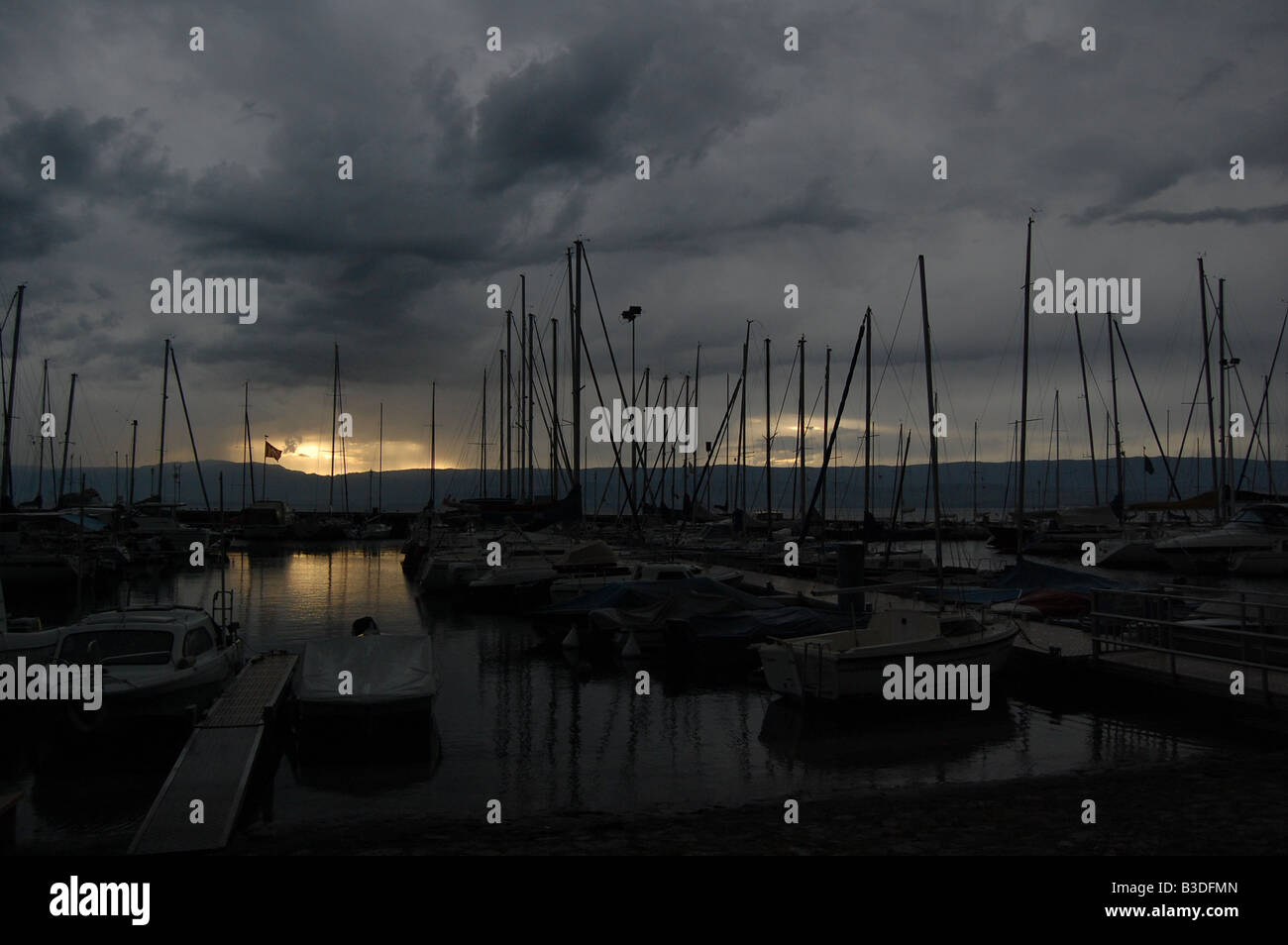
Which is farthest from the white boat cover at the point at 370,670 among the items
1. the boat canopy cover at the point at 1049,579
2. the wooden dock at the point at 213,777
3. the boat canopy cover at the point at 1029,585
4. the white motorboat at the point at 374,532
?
the white motorboat at the point at 374,532

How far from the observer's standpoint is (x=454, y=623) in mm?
36750

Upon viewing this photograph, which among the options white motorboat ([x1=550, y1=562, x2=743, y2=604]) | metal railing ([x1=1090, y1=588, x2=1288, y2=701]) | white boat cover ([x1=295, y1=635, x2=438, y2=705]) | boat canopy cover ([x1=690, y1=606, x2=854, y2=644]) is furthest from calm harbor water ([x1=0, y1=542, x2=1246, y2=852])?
white motorboat ([x1=550, y1=562, x2=743, y2=604])

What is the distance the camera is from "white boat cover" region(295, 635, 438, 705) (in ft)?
55.7

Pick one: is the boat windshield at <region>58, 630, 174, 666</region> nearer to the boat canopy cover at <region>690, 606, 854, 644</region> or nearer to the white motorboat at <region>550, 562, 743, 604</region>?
the boat canopy cover at <region>690, 606, 854, 644</region>

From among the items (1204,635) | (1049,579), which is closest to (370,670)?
(1204,635)

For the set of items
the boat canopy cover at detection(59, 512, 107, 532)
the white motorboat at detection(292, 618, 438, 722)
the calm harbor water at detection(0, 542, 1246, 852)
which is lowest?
the calm harbor water at detection(0, 542, 1246, 852)

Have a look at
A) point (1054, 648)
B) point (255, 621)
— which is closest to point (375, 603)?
point (255, 621)

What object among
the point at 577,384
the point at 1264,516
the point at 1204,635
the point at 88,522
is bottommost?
the point at 1204,635

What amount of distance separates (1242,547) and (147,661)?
63880mm

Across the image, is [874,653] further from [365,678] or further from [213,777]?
[213,777]

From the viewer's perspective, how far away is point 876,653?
1886cm

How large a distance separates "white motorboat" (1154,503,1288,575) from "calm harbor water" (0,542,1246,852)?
151 ft
